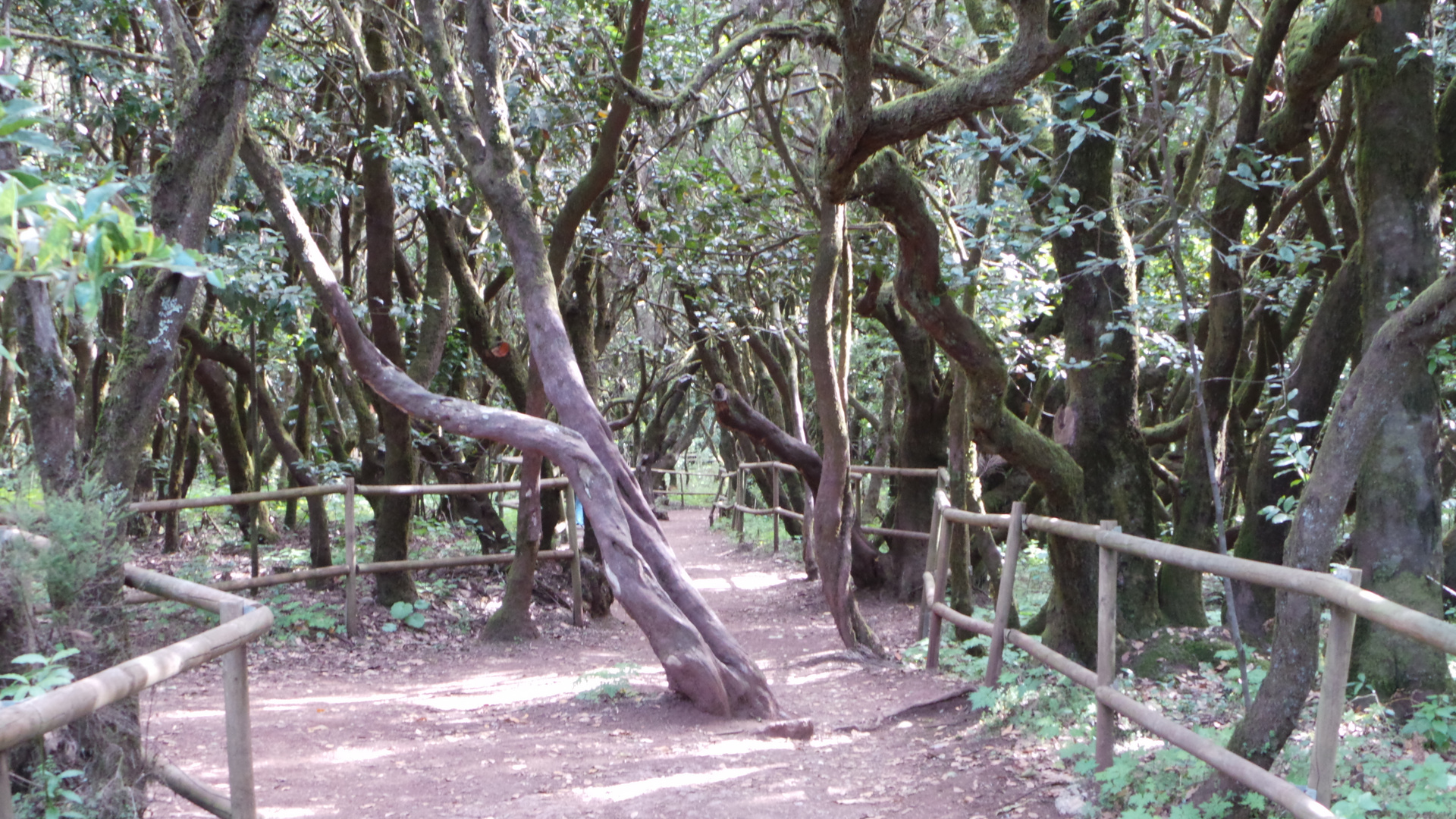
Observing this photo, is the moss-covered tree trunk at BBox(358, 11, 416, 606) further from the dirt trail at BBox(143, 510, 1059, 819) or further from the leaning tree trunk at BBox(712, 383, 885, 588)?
the leaning tree trunk at BBox(712, 383, 885, 588)

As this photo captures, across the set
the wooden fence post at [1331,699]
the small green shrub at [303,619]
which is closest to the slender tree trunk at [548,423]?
the small green shrub at [303,619]

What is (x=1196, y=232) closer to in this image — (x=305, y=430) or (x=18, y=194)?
(x=18, y=194)

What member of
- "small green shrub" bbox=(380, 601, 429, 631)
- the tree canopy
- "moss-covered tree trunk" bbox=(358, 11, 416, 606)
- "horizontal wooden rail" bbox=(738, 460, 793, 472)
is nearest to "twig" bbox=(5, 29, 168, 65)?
the tree canopy

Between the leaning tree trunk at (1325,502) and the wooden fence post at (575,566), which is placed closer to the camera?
the leaning tree trunk at (1325,502)

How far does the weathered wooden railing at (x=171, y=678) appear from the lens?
6.09 ft

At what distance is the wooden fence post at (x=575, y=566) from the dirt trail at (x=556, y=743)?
783mm

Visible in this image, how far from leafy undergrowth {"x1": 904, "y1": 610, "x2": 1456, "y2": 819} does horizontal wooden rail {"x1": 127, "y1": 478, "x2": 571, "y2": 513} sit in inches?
147

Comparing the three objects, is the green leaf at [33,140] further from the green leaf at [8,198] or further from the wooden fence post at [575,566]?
the wooden fence post at [575,566]

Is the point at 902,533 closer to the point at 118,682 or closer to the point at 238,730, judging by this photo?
the point at 238,730

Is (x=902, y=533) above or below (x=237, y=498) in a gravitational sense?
below

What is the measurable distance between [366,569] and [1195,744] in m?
6.47

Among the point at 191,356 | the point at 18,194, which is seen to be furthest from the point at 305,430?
the point at 18,194

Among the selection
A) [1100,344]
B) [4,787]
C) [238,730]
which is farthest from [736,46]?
[4,787]

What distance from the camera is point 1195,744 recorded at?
125 inches
